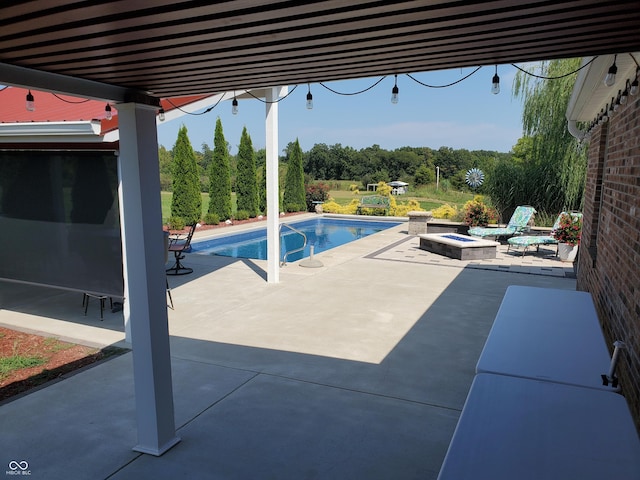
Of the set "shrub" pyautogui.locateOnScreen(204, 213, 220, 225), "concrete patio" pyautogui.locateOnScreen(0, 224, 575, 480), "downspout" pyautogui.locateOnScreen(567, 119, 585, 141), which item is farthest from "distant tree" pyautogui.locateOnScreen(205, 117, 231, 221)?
"downspout" pyautogui.locateOnScreen(567, 119, 585, 141)

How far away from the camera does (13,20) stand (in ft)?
6.30

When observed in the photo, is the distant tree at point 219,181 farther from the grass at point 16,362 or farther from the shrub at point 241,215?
the grass at point 16,362

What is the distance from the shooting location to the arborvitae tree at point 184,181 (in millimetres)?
16500

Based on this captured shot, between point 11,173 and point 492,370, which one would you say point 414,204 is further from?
point 492,370

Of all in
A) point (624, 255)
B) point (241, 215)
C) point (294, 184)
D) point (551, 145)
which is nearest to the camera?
point (624, 255)

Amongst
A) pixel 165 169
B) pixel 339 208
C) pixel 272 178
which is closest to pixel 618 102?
pixel 272 178

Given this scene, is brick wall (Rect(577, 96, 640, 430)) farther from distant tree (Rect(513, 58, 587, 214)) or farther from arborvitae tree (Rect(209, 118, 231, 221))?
arborvitae tree (Rect(209, 118, 231, 221))

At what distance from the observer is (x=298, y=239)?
1616cm

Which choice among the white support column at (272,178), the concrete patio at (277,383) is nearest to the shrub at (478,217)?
the concrete patio at (277,383)

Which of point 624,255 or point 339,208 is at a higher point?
point 624,255

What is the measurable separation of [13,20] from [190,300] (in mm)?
5680

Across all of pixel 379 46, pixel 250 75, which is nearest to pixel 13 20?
pixel 250 75

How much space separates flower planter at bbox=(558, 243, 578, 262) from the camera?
10.1m

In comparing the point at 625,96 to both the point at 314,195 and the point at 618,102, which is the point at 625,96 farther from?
the point at 314,195
